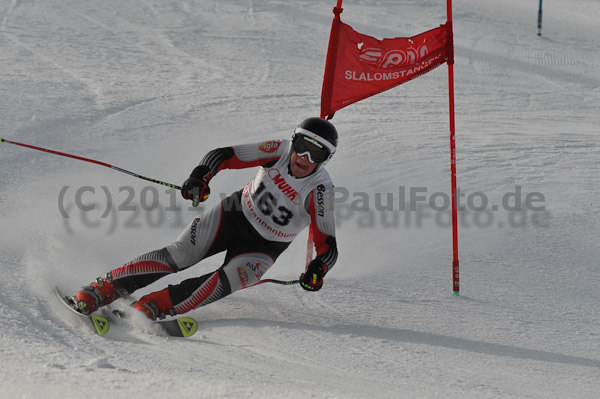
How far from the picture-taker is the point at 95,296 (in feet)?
12.3

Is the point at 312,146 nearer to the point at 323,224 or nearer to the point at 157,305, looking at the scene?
the point at 323,224

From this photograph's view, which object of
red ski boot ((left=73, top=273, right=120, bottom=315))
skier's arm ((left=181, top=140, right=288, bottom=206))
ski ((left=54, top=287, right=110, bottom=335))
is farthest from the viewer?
skier's arm ((left=181, top=140, right=288, bottom=206))

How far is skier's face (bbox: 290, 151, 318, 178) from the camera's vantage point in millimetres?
4023

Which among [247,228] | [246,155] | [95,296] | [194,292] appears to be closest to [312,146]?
[246,155]

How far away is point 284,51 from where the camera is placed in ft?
35.5

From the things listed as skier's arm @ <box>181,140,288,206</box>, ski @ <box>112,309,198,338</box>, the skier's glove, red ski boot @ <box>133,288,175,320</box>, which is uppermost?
skier's arm @ <box>181,140,288,206</box>

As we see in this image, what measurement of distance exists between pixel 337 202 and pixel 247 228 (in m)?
2.08

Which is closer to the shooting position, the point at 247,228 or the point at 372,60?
the point at 247,228

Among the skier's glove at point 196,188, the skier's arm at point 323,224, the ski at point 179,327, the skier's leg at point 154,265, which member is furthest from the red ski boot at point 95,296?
the skier's arm at point 323,224

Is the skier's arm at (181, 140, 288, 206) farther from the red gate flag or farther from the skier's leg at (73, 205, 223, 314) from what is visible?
the red gate flag

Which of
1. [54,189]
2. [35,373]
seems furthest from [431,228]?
[35,373]

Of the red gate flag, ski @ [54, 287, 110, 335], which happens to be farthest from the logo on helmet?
ski @ [54, 287, 110, 335]

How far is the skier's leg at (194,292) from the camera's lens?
3828 mm

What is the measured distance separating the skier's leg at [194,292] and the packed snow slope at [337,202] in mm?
176
